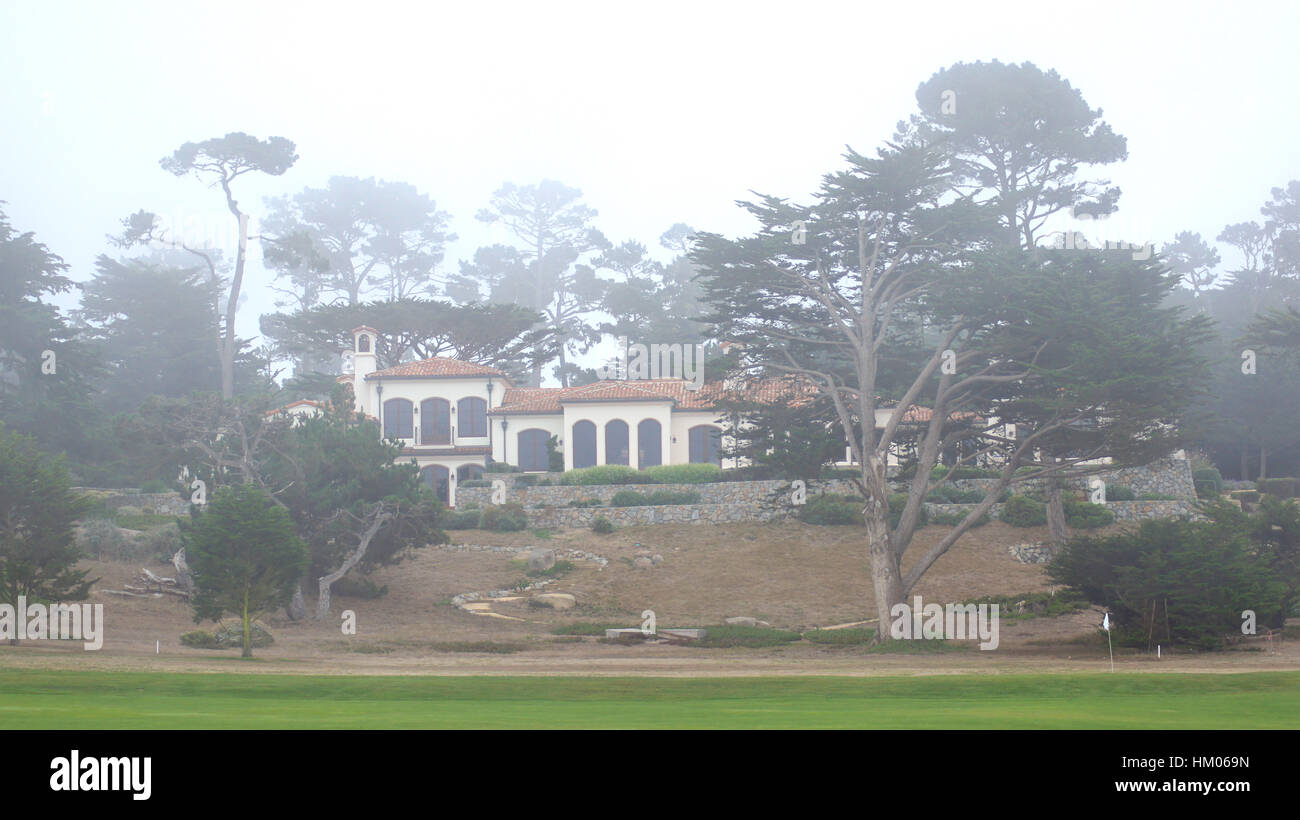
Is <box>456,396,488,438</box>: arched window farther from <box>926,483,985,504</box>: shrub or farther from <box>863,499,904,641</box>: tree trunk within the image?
<box>863,499,904,641</box>: tree trunk

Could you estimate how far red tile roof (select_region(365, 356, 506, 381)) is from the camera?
5991 cm

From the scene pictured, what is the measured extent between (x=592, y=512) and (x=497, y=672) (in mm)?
25407

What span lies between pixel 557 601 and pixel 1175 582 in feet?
62.5

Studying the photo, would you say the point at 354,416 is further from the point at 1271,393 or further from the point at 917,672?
the point at 1271,393

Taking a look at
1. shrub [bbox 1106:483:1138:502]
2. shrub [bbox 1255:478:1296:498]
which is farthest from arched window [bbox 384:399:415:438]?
shrub [bbox 1255:478:1296:498]

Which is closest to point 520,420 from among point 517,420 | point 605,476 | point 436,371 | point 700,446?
point 517,420

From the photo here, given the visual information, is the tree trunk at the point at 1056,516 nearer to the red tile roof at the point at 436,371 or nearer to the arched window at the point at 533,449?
the arched window at the point at 533,449

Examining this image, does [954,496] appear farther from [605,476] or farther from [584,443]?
[584,443]

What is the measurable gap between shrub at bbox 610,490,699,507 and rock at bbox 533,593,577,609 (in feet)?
36.0

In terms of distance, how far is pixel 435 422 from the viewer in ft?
197

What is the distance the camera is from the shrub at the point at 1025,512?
4656cm

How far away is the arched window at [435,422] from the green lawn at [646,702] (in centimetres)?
3865

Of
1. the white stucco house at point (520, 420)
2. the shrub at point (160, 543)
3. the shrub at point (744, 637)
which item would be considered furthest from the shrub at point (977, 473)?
the shrub at point (160, 543)

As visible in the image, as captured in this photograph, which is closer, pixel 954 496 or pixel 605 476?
pixel 954 496
